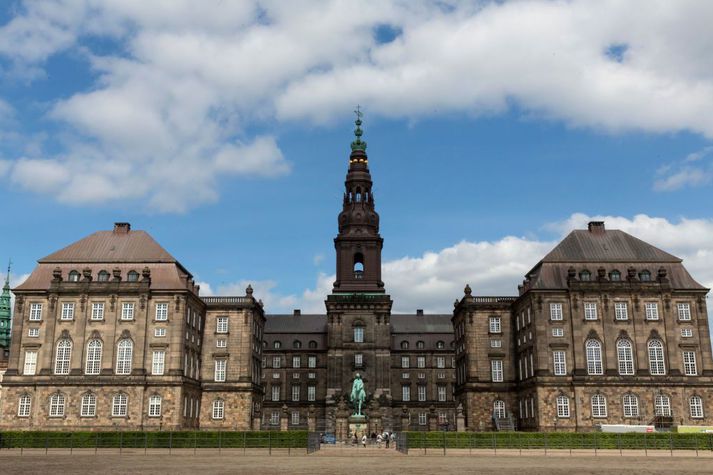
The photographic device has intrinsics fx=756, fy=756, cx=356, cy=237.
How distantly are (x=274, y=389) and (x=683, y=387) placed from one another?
2598 inches

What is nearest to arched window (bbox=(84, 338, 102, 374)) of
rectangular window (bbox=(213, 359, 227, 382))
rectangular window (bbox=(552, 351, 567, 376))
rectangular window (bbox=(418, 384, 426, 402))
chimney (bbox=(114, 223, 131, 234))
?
chimney (bbox=(114, 223, 131, 234))

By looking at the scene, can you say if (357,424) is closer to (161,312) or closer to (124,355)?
(161,312)

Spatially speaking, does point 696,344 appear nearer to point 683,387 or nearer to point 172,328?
point 683,387

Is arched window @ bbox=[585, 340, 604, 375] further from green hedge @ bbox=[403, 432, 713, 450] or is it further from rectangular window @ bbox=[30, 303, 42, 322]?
rectangular window @ bbox=[30, 303, 42, 322]

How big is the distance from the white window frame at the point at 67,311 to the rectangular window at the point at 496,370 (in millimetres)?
45370

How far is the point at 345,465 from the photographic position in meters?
40.1

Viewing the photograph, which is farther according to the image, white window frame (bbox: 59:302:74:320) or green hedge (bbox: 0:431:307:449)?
white window frame (bbox: 59:302:74:320)

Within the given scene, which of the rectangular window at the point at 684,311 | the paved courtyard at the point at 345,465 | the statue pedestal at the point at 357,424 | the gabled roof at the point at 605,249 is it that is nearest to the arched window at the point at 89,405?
the statue pedestal at the point at 357,424

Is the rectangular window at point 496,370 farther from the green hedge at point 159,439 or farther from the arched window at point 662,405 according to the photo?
the green hedge at point 159,439

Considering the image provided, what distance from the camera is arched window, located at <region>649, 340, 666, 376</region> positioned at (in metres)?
74.4

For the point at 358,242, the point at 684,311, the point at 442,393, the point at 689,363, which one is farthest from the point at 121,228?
the point at 689,363

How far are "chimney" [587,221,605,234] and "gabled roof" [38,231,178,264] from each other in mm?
45505

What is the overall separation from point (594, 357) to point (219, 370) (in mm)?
40805

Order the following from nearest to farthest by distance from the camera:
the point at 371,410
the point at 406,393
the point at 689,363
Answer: the point at 689,363
the point at 371,410
the point at 406,393
